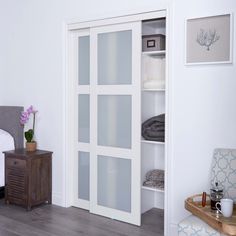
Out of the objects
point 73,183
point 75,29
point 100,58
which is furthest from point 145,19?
point 73,183

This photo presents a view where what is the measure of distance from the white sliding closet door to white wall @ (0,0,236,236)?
301 millimetres

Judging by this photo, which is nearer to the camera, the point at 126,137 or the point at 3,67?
the point at 126,137

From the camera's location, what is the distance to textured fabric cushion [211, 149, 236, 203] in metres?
2.67

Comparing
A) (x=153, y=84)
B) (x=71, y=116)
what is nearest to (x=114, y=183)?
(x=71, y=116)

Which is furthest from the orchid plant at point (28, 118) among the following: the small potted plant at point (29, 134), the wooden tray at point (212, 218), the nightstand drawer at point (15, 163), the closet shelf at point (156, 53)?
the wooden tray at point (212, 218)

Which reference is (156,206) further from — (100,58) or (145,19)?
(145,19)

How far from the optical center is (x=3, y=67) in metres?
4.62

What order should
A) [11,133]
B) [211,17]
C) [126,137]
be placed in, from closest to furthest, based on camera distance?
[211,17]
[126,137]
[11,133]

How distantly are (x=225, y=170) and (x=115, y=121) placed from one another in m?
1.28

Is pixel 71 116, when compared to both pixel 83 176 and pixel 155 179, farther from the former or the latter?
pixel 155 179

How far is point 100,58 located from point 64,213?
67.2 inches

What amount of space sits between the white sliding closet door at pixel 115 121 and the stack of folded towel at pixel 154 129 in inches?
5.5

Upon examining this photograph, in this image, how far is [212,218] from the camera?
2.32 metres

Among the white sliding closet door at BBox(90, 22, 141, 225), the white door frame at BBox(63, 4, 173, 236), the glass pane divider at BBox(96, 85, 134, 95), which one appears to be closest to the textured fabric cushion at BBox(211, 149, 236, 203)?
the white door frame at BBox(63, 4, 173, 236)
